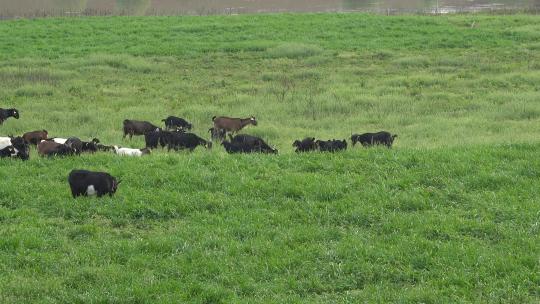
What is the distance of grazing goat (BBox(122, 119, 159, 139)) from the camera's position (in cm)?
1517

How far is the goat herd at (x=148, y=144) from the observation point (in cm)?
926

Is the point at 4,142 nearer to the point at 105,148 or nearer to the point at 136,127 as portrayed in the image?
the point at 105,148

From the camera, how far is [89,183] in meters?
9.24

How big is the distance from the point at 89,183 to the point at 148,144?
4564 mm

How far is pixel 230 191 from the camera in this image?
31.2ft

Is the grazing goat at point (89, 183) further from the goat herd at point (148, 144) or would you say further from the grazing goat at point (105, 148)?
the grazing goat at point (105, 148)

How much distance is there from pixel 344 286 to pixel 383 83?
53.1ft

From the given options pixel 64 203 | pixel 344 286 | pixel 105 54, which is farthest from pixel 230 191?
pixel 105 54

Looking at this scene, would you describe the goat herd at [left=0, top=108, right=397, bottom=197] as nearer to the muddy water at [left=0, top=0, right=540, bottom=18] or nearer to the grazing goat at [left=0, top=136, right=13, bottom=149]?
the grazing goat at [left=0, top=136, right=13, bottom=149]

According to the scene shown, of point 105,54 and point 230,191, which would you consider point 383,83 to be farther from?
point 230,191

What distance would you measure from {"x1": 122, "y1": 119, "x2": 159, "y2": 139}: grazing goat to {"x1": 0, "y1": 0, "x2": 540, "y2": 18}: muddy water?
3002 centimetres

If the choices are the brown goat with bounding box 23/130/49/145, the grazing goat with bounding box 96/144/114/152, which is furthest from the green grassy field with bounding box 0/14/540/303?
the brown goat with bounding box 23/130/49/145

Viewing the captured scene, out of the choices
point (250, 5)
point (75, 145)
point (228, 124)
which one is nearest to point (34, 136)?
point (75, 145)

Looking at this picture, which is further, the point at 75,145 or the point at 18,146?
the point at 75,145
